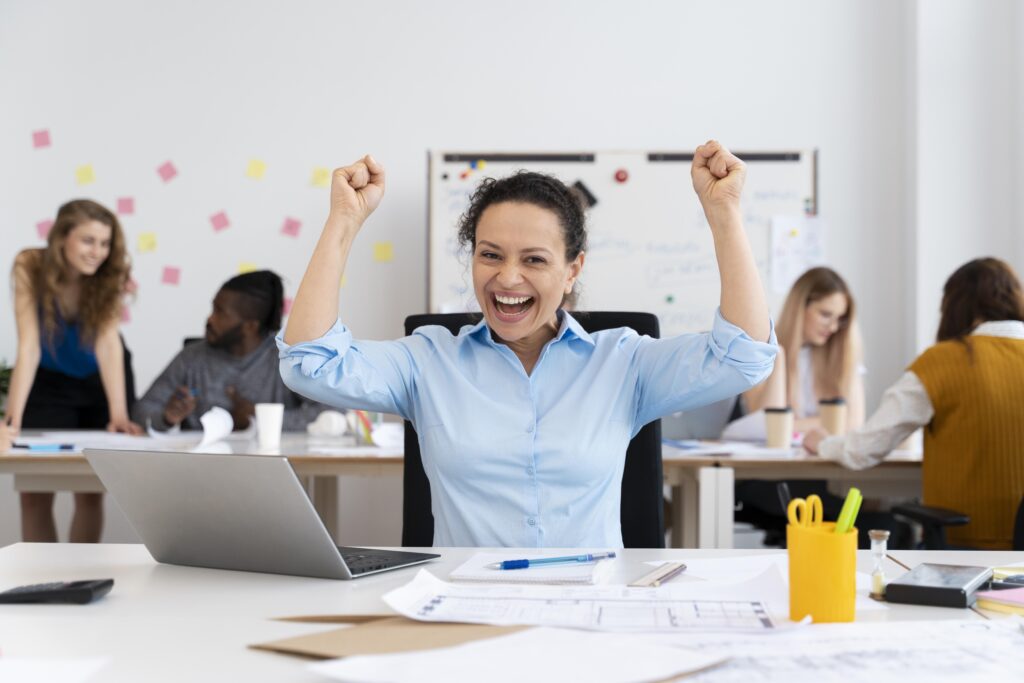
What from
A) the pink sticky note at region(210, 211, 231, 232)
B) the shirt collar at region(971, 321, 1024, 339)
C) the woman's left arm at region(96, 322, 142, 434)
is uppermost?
the pink sticky note at region(210, 211, 231, 232)

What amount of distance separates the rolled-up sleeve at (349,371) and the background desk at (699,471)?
3.14ft

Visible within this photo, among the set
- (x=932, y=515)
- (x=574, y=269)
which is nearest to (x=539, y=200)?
(x=574, y=269)

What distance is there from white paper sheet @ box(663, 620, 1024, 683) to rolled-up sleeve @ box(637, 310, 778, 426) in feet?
1.81

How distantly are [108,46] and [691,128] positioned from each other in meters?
2.55

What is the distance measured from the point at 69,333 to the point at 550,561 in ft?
8.93

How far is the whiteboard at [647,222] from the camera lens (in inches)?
162

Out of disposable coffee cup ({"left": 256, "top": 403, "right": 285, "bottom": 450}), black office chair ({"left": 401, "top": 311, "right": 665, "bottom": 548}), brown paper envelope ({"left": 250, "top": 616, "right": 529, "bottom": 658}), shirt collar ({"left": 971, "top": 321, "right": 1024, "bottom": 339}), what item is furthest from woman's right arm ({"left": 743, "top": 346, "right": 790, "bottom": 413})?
brown paper envelope ({"left": 250, "top": 616, "right": 529, "bottom": 658})

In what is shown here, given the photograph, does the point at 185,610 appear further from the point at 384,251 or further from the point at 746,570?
the point at 384,251

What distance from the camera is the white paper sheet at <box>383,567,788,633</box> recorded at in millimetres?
830

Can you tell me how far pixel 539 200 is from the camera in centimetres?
147

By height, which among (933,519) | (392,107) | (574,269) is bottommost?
(933,519)

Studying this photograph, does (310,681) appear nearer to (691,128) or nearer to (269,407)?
(269,407)

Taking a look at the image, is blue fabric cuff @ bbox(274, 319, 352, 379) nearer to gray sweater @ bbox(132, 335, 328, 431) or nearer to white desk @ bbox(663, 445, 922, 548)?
white desk @ bbox(663, 445, 922, 548)

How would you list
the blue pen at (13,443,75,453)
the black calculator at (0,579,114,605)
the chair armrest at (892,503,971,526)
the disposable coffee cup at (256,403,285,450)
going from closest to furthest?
1. the black calculator at (0,579,114,605)
2. the chair armrest at (892,503,971,526)
3. the blue pen at (13,443,75,453)
4. the disposable coffee cup at (256,403,285,450)
